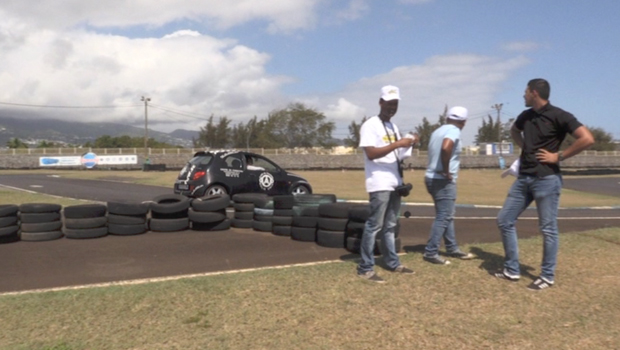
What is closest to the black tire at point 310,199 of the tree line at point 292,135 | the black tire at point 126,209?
the black tire at point 126,209

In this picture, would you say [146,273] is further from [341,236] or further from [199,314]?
[341,236]

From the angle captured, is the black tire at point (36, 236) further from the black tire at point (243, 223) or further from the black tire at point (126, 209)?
the black tire at point (243, 223)

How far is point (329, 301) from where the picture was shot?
4621 millimetres

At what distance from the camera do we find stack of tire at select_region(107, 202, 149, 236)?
28.1 ft

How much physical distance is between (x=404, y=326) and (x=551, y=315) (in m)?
1.30

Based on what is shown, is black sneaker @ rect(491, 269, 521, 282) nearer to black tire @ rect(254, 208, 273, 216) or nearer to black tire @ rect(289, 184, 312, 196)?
black tire @ rect(254, 208, 273, 216)

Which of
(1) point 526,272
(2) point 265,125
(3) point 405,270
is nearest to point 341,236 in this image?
(3) point 405,270

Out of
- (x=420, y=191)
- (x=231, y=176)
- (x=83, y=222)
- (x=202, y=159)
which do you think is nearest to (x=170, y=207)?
(x=83, y=222)

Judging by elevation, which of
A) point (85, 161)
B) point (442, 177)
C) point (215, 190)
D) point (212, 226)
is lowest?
point (212, 226)

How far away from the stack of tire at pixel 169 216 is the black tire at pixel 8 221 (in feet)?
6.67

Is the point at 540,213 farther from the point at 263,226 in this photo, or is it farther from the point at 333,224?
the point at 263,226

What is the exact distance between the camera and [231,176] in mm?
13672

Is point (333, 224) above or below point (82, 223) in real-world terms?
above

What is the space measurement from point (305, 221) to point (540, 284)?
3708 mm
